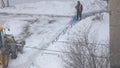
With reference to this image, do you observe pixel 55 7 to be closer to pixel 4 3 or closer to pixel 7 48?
pixel 4 3

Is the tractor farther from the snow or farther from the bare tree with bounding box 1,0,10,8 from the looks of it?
the bare tree with bounding box 1,0,10,8

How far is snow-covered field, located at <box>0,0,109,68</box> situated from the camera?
17.8 meters

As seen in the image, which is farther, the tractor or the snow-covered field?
the snow-covered field

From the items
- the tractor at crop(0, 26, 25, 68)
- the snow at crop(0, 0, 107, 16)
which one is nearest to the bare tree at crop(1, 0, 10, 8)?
the snow at crop(0, 0, 107, 16)

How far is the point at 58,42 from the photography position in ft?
64.1

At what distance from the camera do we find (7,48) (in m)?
17.3

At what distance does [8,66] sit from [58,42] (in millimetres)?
3643

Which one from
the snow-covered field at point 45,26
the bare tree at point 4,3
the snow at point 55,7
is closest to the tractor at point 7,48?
the snow-covered field at point 45,26

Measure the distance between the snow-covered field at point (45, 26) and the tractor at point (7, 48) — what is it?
1.34 feet

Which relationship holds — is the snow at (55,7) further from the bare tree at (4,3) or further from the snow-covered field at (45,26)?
the bare tree at (4,3)

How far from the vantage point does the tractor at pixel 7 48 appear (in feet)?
53.7

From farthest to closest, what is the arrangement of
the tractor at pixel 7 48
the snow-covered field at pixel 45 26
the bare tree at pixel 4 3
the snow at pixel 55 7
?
the bare tree at pixel 4 3
the snow at pixel 55 7
the snow-covered field at pixel 45 26
the tractor at pixel 7 48

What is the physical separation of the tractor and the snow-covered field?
41 cm

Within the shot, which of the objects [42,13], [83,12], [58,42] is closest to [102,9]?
[83,12]
